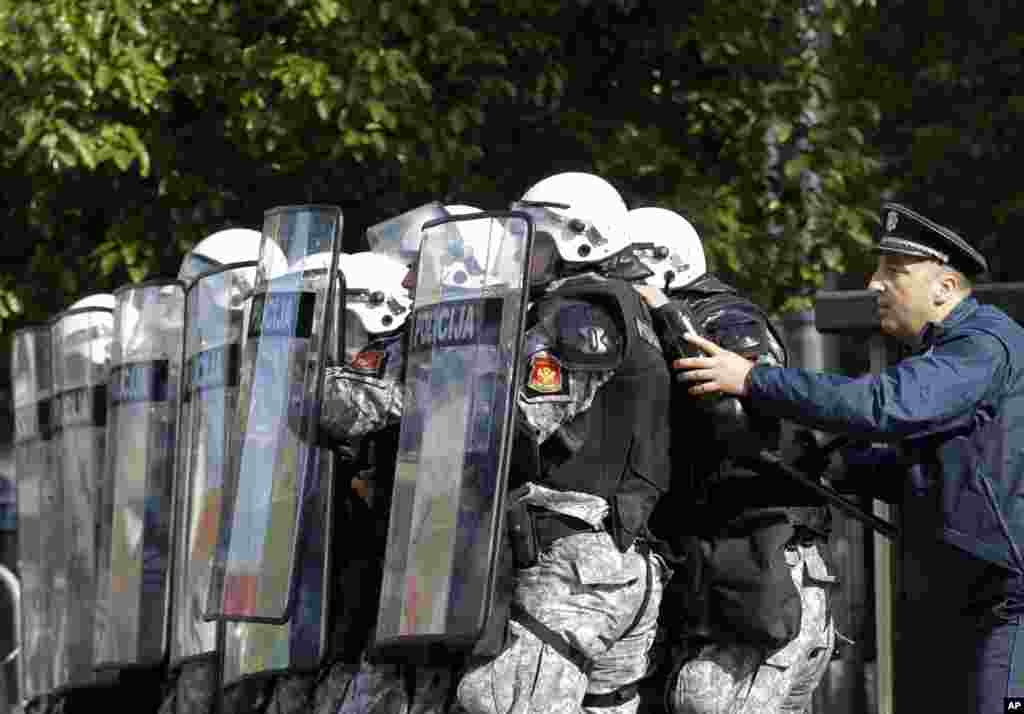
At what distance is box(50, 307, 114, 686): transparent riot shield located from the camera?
7.92 m

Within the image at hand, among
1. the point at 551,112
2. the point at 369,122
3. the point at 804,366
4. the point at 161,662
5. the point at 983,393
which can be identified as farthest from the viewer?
the point at 551,112

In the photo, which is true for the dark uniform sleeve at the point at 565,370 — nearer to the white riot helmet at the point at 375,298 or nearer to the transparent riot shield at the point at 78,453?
the white riot helmet at the point at 375,298

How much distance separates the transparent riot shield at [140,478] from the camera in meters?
7.33

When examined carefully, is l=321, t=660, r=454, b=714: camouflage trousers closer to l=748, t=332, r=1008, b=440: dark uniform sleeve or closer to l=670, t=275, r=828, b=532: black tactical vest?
l=670, t=275, r=828, b=532: black tactical vest

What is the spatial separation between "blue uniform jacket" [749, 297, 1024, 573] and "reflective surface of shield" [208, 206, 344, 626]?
1.49 metres

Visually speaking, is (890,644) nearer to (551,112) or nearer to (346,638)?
(346,638)

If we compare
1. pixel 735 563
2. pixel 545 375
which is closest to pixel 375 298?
pixel 545 375

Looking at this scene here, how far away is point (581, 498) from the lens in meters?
5.77

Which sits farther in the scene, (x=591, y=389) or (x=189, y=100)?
(x=189, y=100)

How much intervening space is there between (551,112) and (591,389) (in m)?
5.21

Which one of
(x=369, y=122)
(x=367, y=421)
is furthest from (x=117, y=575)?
(x=369, y=122)

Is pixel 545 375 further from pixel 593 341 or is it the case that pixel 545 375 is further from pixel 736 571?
pixel 736 571

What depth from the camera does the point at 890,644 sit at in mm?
6664

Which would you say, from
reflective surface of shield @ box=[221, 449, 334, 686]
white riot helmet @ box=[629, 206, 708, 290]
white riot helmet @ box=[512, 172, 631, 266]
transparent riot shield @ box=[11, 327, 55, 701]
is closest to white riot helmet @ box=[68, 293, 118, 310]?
transparent riot shield @ box=[11, 327, 55, 701]
